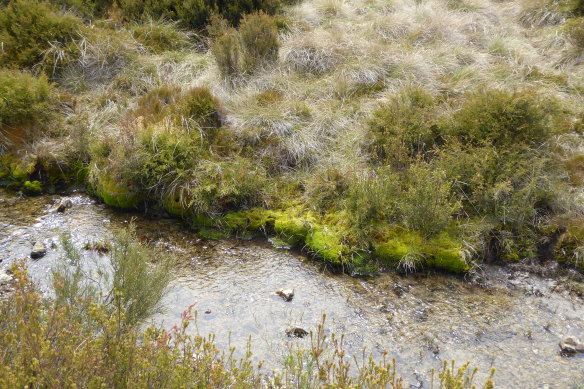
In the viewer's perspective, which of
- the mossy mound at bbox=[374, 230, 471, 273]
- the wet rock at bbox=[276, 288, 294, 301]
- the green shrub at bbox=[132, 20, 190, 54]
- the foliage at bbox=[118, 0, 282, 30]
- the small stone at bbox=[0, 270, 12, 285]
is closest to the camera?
the small stone at bbox=[0, 270, 12, 285]

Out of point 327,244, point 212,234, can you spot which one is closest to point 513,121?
Result: point 327,244

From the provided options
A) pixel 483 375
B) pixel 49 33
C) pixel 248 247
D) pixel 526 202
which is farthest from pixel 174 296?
pixel 49 33

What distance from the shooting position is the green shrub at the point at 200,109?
6801 millimetres

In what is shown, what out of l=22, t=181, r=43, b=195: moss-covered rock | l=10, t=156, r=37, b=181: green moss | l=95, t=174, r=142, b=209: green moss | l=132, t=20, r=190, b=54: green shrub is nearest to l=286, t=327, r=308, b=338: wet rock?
l=95, t=174, r=142, b=209: green moss

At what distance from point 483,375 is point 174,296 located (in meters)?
2.91

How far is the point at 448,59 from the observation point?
334 inches

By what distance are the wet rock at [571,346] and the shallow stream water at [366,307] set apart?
62 millimetres

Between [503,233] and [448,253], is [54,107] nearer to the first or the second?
[448,253]

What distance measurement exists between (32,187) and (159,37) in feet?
15.1

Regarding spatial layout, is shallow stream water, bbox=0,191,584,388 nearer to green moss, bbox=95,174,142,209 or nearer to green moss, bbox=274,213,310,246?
green moss, bbox=274,213,310,246

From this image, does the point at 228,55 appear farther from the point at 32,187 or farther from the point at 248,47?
the point at 32,187

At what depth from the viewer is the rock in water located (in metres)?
4.91

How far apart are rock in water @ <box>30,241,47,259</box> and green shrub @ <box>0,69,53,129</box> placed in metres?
2.94

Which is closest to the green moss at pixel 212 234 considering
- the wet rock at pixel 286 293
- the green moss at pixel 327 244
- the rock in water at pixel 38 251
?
the green moss at pixel 327 244
